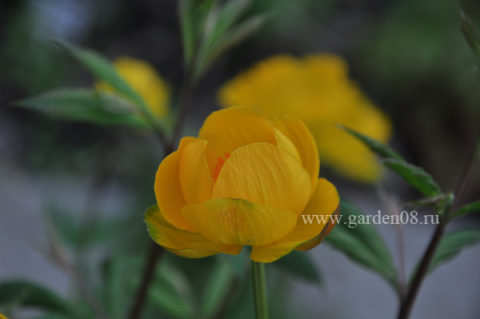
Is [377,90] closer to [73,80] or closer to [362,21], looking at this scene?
[362,21]

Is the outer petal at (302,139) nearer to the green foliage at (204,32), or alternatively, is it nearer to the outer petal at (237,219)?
the outer petal at (237,219)

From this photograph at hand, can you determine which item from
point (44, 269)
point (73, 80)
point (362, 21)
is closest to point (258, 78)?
point (44, 269)

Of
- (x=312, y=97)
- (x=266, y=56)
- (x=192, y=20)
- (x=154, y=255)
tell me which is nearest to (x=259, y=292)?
(x=154, y=255)

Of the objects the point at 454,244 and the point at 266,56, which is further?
the point at 266,56

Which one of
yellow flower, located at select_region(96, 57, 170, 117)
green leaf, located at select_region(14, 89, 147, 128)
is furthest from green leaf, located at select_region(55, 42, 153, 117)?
yellow flower, located at select_region(96, 57, 170, 117)

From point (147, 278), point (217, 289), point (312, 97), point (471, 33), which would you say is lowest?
point (217, 289)

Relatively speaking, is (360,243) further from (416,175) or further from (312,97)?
(312,97)

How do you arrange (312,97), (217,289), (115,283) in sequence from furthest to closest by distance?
(312,97)
(217,289)
(115,283)
